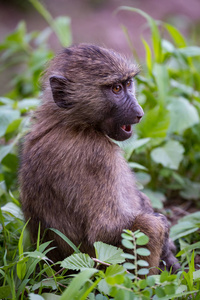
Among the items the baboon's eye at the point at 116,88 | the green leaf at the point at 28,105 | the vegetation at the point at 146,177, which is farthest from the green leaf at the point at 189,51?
the baboon's eye at the point at 116,88

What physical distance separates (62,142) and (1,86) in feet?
19.7

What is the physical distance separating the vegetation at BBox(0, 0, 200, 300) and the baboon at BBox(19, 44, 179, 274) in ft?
0.48

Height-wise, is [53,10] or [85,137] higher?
[53,10]

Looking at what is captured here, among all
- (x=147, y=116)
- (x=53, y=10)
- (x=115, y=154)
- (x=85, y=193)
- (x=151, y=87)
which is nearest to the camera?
(x=85, y=193)

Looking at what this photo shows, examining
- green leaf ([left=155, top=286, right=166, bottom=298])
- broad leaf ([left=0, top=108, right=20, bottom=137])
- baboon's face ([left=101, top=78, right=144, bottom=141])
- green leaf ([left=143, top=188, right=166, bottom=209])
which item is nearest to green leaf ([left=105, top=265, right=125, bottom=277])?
green leaf ([left=155, top=286, right=166, bottom=298])

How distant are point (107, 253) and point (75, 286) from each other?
44 cm

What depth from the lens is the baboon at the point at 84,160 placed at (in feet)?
9.70

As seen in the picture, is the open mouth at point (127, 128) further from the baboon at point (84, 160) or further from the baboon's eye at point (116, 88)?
the baboon's eye at point (116, 88)

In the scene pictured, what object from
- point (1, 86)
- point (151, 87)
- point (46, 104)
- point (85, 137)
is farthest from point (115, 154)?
point (1, 86)

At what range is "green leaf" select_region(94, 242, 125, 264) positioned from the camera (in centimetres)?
274

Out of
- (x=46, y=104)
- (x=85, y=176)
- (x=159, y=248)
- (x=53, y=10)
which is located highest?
(x=53, y=10)

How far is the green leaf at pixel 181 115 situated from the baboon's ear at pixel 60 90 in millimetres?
1518

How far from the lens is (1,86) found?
866cm

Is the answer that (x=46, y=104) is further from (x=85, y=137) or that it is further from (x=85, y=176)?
(x=85, y=176)
